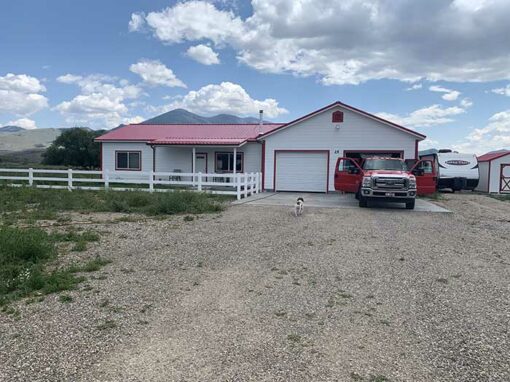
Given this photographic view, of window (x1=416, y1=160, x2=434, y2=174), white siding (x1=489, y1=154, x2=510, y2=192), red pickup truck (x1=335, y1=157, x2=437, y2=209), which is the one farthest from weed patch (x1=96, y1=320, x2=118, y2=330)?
white siding (x1=489, y1=154, x2=510, y2=192)

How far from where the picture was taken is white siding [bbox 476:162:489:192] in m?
28.9

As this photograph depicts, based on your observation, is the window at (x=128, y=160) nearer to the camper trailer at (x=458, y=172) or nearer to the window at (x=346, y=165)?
the window at (x=346, y=165)

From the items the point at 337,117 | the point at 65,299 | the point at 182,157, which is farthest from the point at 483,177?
the point at 65,299

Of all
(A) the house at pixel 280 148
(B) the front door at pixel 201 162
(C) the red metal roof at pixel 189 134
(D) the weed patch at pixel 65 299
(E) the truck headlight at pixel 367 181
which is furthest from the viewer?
(B) the front door at pixel 201 162

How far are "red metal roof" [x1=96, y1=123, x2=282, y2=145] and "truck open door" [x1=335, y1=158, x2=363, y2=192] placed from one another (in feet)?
26.4

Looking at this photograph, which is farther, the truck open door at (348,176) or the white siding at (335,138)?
the white siding at (335,138)

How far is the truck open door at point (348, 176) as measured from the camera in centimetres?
1650

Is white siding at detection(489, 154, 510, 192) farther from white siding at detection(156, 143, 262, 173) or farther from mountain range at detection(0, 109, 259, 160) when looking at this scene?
mountain range at detection(0, 109, 259, 160)

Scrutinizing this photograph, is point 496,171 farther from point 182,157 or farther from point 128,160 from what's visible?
point 128,160

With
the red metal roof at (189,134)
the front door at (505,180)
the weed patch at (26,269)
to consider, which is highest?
the red metal roof at (189,134)

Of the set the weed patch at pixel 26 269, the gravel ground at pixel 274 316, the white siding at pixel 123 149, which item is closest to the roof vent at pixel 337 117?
the white siding at pixel 123 149

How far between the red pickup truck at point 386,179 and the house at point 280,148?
15.3 feet

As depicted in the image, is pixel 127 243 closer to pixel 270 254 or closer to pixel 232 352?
pixel 270 254

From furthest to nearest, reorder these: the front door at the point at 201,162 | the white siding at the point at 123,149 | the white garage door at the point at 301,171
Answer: the white siding at the point at 123,149 < the front door at the point at 201,162 < the white garage door at the point at 301,171
